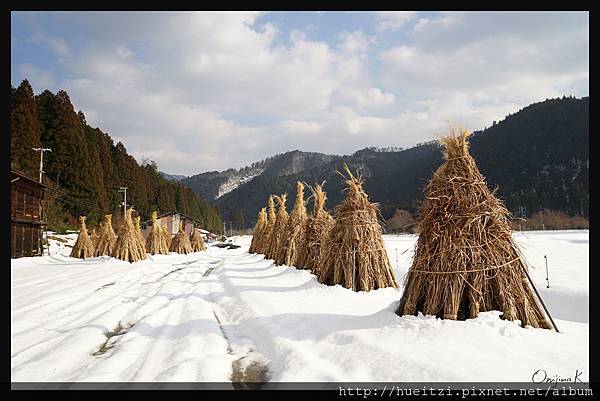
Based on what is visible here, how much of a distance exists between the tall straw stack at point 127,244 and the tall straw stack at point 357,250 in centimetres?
1685

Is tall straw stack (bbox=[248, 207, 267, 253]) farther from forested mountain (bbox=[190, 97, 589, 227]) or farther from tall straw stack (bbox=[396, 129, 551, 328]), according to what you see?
forested mountain (bbox=[190, 97, 589, 227])

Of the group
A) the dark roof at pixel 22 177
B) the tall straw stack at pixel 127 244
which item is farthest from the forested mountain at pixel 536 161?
the dark roof at pixel 22 177

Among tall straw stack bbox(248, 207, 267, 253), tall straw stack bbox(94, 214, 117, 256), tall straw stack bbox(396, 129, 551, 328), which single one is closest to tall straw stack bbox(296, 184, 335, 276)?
tall straw stack bbox(396, 129, 551, 328)

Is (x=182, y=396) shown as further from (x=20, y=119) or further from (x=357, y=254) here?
(x=20, y=119)

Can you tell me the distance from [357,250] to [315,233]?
388cm

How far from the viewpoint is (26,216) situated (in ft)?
78.9

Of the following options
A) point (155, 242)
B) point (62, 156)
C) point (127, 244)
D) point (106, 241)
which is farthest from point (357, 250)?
point (62, 156)

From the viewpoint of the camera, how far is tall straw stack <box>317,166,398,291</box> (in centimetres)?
816

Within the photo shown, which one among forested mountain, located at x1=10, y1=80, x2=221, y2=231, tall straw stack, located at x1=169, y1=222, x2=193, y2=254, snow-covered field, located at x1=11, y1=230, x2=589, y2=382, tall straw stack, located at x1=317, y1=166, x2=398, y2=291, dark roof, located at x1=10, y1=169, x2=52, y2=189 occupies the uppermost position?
forested mountain, located at x1=10, y1=80, x2=221, y2=231

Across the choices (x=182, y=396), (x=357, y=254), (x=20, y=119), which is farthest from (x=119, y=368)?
(x=20, y=119)

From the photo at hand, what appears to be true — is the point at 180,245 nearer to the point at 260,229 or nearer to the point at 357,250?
the point at 260,229

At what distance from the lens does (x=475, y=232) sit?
453cm

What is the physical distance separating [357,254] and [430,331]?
4277 millimetres

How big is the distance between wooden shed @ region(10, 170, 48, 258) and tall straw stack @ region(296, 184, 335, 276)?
17943mm
